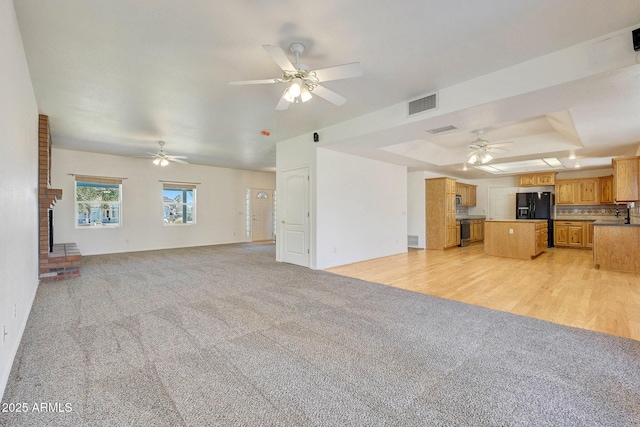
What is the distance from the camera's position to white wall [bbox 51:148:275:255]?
7.09m

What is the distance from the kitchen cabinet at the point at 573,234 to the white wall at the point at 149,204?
9.79m

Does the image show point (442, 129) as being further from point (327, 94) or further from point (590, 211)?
point (590, 211)

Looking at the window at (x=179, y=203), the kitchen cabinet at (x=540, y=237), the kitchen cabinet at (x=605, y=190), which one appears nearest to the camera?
the kitchen cabinet at (x=540, y=237)

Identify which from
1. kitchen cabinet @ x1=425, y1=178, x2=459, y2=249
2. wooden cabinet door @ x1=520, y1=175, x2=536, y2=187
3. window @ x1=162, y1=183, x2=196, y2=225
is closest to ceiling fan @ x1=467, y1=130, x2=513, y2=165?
kitchen cabinet @ x1=425, y1=178, x2=459, y2=249

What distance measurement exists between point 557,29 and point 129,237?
9.60 meters

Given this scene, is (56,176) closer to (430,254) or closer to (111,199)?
(111,199)

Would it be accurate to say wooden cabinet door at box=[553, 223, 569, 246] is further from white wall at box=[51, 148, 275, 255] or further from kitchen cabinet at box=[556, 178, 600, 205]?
white wall at box=[51, 148, 275, 255]

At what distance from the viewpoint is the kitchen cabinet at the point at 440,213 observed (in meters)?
8.24

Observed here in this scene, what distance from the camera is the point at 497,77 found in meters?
3.12

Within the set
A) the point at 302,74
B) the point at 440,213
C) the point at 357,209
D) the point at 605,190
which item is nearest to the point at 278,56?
the point at 302,74

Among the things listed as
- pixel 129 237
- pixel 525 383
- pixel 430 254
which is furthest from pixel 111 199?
pixel 525 383

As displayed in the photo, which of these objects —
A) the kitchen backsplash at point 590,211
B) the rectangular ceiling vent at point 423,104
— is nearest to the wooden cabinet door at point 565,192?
the kitchen backsplash at point 590,211

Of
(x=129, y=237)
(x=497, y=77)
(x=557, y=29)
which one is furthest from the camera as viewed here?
(x=129, y=237)

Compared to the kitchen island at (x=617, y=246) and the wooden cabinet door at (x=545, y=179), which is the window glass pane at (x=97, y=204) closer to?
the kitchen island at (x=617, y=246)
